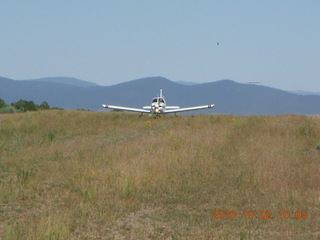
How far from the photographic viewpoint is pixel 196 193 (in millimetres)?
10531

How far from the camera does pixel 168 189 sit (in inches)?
425

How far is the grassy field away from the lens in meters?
8.12

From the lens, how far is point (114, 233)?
798 centimetres

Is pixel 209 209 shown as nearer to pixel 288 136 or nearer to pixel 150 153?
pixel 150 153

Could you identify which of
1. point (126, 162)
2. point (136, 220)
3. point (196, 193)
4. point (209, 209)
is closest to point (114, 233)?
point (136, 220)

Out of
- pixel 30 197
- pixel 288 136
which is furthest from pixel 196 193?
pixel 288 136

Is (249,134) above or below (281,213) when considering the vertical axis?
above

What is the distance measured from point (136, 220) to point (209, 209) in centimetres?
161

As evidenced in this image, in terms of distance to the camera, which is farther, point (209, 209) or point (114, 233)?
point (209, 209)

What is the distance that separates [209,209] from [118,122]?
20052 millimetres

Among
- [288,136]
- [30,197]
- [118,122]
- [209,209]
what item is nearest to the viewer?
[209,209]

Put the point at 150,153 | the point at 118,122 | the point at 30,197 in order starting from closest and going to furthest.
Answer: the point at 30,197 < the point at 150,153 < the point at 118,122

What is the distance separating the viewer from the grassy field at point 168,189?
320 inches

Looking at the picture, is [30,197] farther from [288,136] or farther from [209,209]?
[288,136]
